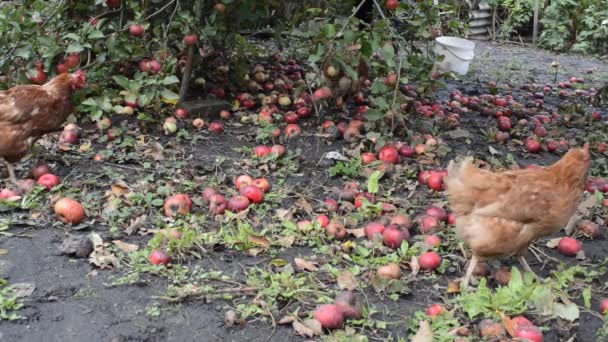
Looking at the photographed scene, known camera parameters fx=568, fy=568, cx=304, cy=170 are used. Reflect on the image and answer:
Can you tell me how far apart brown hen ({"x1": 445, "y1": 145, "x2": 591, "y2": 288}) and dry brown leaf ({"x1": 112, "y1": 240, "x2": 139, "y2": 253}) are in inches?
67.3

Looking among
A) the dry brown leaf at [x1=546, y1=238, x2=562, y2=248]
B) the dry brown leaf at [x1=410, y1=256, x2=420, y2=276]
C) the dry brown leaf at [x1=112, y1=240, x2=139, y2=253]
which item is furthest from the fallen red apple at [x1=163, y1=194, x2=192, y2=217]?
the dry brown leaf at [x1=546, y1=238, x2=562, y2=248]

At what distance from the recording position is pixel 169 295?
2.71 meters

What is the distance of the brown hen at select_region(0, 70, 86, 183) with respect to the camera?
11.9 ft

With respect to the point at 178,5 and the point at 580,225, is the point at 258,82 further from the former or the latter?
the point at 580,225

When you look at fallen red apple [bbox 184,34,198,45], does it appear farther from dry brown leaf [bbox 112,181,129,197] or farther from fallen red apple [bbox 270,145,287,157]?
dry brown leaf [bbox 112,181,129,197]

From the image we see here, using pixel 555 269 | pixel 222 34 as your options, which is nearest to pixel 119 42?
pixel 222 34

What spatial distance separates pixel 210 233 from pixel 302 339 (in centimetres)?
101

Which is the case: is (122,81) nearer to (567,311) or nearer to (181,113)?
(181,113)

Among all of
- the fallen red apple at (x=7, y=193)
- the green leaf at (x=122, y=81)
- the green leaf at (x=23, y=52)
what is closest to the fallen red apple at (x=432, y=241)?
the fallen red apple at (x=7, y=193)

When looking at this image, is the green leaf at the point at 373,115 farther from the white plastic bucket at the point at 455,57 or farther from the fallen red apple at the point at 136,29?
the white plastic bucket at the point at 455,57

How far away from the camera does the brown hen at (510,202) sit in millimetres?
2732

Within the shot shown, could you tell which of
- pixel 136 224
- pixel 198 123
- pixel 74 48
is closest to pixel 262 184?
pixel 136 224

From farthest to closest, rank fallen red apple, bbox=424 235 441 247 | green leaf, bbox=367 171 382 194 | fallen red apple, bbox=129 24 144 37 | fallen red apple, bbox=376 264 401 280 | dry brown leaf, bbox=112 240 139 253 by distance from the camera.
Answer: fallen red apple, bbox=129 24 144 37 < green leaf, bbox=367 171 382 194 < fallen red apple, bbox=424 235 441 247 < dry brown leaf, bbox=112 240 139 253 < fallen red apple, bbox=376 264 401 280

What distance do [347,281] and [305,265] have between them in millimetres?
271
